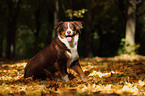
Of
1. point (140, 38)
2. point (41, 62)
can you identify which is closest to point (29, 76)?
point (41, 62)

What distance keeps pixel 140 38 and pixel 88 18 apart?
1469 cm

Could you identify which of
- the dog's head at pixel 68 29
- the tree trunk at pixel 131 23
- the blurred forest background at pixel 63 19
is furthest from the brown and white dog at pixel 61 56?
the blurred forest background at pixel 63 19

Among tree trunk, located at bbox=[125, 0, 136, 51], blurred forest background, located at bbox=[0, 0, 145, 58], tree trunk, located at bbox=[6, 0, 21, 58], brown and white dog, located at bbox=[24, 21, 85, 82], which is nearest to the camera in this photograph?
brown and white dog, located at bbox=[24, 21, 85, 82]

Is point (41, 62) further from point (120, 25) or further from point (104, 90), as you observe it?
point (120, 25)

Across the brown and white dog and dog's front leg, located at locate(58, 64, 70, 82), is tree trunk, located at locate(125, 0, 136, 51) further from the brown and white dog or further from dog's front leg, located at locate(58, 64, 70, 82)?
dog's front leg, located at locate(58, 64, 70, 82)

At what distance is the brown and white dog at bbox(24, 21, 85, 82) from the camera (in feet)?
16.1

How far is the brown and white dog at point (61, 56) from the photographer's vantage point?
4907 millimetres

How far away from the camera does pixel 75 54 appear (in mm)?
5000

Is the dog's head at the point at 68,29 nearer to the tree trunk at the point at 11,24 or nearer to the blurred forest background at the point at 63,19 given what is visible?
the blurred forest background at the point at 63,19

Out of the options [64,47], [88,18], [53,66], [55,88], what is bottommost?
[55,88]

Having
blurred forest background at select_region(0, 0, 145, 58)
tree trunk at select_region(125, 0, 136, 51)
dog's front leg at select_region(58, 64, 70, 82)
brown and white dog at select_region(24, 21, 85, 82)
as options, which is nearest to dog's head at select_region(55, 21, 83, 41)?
brown and white dog at select_region(24, 21, 85, 82)

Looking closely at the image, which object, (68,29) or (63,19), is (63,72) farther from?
(63,19)

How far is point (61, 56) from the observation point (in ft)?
16.2

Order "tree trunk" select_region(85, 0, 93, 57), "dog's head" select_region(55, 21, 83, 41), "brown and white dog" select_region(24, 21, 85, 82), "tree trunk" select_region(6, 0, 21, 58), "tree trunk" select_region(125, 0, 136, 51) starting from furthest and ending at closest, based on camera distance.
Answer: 1. "tree trunk" select_region(6, 0, 21, 58)
2. "tree trunk" select_region(85, 0, 93, 57)
3. "tree trunk" select_region(125, 0, 136, 51)
4. "brown and white dog" select_region(24, 21, 85, 82)
5. "dog's head" select_region(55, 21, 83, 41)
